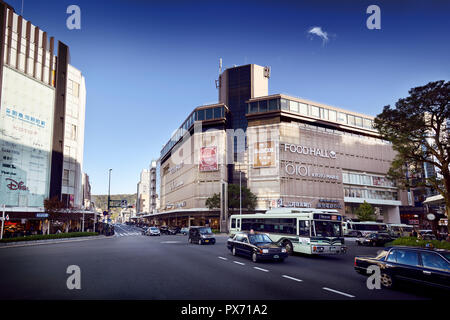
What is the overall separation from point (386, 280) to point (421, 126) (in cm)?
1783

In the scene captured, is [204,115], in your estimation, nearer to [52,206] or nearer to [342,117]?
[342,117]

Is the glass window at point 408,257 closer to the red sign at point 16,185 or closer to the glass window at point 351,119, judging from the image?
the red sign at point 16,185

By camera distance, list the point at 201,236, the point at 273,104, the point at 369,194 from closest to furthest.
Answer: the point at 201,236 < the point at 273,104 < the point at 369,194

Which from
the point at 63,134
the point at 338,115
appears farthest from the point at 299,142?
the point at 63,134

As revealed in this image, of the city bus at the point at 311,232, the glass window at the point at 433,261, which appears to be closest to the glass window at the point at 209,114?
the city bus at the point at 311,232

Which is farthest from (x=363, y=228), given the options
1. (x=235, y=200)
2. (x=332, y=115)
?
(x=332, y=115)

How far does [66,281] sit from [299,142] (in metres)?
70.6

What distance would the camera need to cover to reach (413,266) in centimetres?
959

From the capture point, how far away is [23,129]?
47875 millimetres

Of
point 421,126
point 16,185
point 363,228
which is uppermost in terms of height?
point 421,126

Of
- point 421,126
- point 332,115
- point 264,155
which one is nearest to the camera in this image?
point 421,126

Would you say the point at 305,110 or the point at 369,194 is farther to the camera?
the point at 369,194

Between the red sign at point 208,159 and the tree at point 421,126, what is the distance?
52.9 meters
